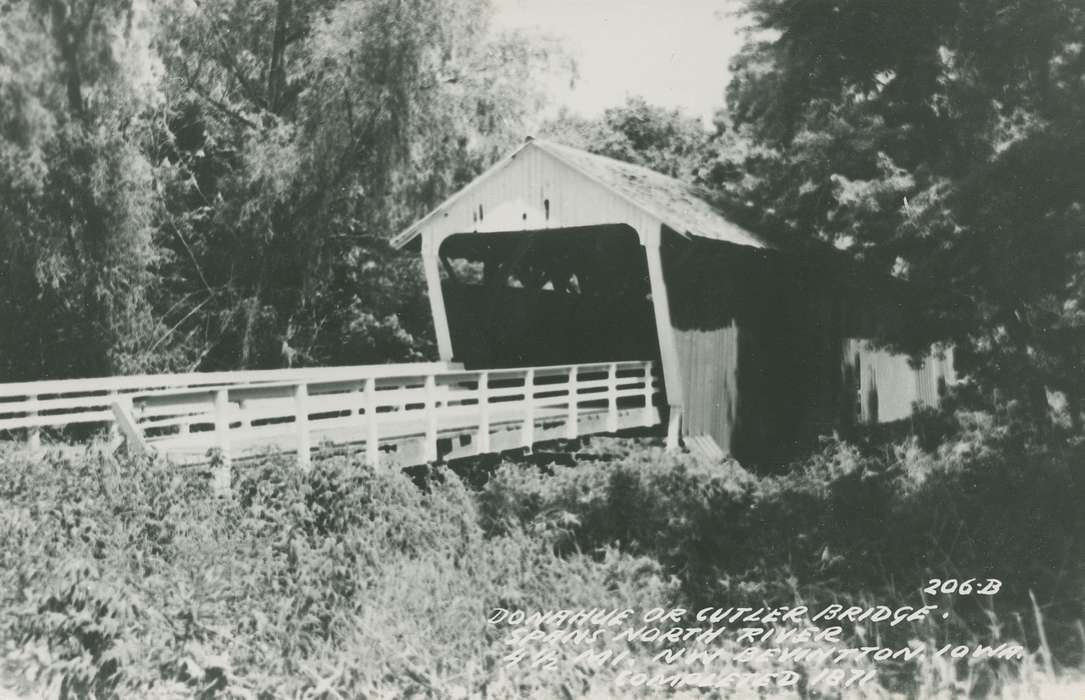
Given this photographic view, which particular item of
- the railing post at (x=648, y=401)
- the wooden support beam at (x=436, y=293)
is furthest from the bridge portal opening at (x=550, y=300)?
the railing post at (x=648, y=401)

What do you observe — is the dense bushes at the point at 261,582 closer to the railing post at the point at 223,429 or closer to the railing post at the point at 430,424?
the railing post at the point at 223,429

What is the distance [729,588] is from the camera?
30.9 ft

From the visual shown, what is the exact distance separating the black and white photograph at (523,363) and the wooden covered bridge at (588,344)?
0.09 metres

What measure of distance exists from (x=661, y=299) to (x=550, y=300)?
4.16 meters

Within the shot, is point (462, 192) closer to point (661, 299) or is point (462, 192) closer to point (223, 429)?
point (661, 299)

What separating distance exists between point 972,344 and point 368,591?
1126 centimetres

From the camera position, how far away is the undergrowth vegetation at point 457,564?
20.3ft

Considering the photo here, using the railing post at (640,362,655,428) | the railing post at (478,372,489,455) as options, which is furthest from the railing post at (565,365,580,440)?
the railing post at (478,372,489,455)

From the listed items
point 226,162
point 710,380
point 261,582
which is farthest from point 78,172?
point 261,582

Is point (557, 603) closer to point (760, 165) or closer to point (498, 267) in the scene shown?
point (498, 267)

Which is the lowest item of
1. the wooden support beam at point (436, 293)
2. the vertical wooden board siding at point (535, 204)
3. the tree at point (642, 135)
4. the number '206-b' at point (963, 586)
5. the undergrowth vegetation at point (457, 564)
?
the number '206-b' at point (963, 586)

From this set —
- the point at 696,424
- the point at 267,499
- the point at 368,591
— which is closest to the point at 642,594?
the point at 368,591

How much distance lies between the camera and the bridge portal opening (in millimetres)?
17828

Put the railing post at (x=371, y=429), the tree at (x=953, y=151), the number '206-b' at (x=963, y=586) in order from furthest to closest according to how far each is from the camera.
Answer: the tree at (x=953, y=151) < the railing post at (x=371, y=429) < the number '206-b' at (x=963, y=586)
